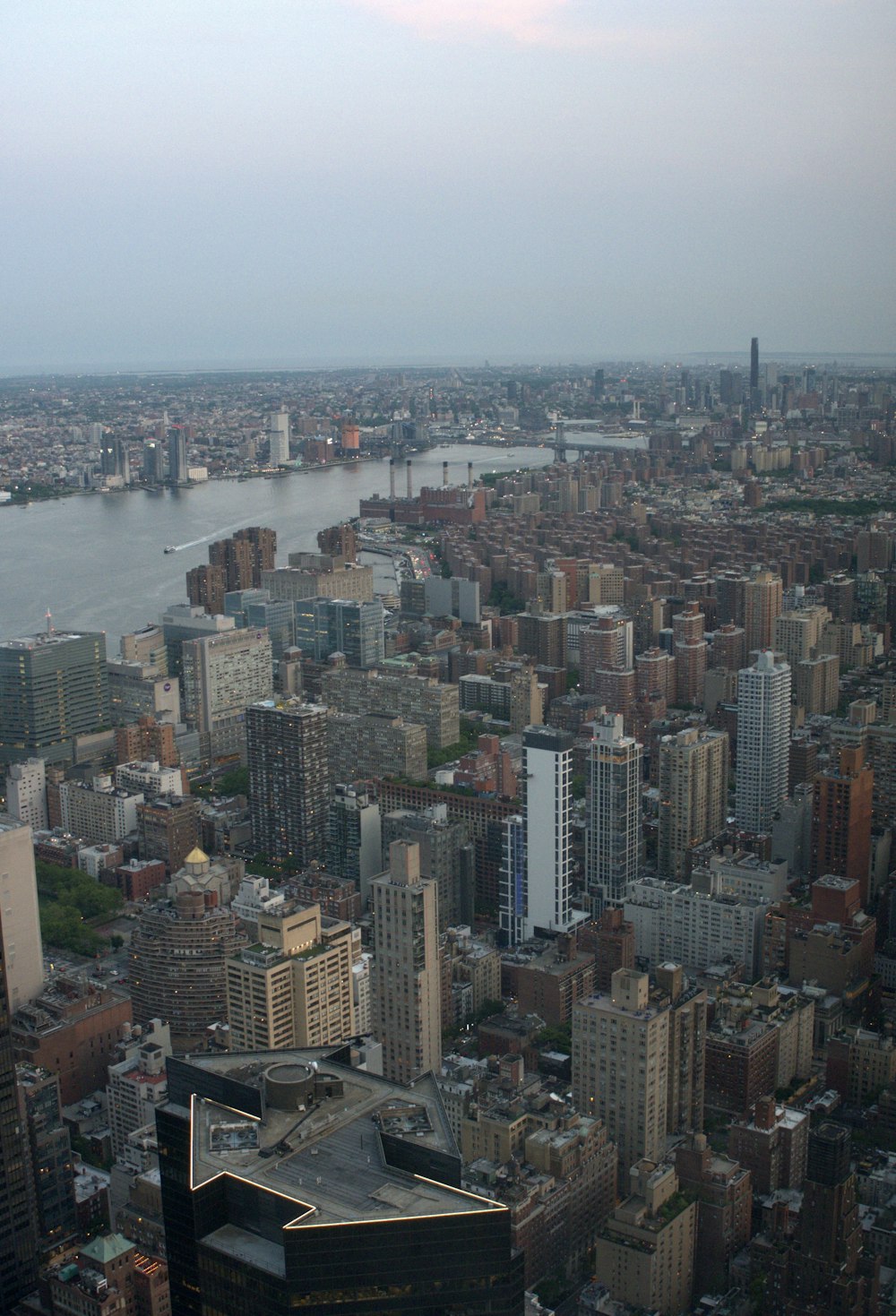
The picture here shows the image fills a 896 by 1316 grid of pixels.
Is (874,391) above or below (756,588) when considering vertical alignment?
above

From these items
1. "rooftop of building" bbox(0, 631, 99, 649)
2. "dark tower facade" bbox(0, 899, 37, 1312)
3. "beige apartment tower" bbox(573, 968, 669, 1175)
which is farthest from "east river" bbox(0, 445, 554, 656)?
"dark tower facade" bbox(0, 899, 37, 1312)

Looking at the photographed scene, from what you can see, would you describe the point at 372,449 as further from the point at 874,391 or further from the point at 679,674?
the point at 874,391

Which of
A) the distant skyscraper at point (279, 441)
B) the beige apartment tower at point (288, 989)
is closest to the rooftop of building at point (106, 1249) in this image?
the beige apartment tower at point (288, 989)

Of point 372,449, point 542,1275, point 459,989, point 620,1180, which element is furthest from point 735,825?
point 372,449

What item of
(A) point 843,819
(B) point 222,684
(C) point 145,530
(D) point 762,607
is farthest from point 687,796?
(C) point 145,530

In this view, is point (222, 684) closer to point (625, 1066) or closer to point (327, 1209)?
point (625, 1066)
